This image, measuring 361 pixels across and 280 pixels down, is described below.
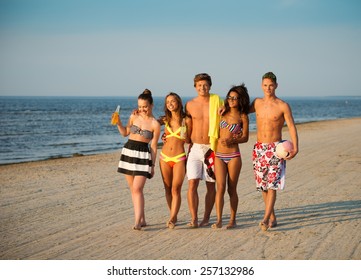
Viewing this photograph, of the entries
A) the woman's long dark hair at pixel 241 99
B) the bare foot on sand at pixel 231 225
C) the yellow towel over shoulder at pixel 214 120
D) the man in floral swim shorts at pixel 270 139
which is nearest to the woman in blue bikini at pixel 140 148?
the yellow towel over shoulder at pixel 214 120

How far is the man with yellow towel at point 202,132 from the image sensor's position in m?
6.73

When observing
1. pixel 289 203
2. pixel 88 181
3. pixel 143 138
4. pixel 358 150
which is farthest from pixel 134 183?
pixel 358 150

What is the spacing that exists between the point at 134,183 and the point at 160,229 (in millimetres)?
788

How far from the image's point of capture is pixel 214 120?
6703mm

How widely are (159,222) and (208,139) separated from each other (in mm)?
1559

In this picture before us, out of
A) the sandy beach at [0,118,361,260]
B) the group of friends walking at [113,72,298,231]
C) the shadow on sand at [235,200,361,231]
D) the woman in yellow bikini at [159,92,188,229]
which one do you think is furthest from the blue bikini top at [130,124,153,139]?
the shadow on sand at [235,200,361,231]

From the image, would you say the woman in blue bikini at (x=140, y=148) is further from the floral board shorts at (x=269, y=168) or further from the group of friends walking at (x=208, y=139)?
the floral board shorts at (x=269, y=168)

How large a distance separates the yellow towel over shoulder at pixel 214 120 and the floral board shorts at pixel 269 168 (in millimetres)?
649

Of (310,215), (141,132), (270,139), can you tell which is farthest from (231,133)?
(310,215)

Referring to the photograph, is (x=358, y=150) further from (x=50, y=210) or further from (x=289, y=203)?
(x=50, y=210)

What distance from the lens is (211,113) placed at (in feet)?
22.1

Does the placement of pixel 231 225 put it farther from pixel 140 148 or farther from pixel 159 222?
pixel 140 148

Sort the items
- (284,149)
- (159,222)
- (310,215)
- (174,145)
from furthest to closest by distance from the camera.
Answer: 1. (310,215)
2. (159,222)
3. (174,145)
4. (284,149)
